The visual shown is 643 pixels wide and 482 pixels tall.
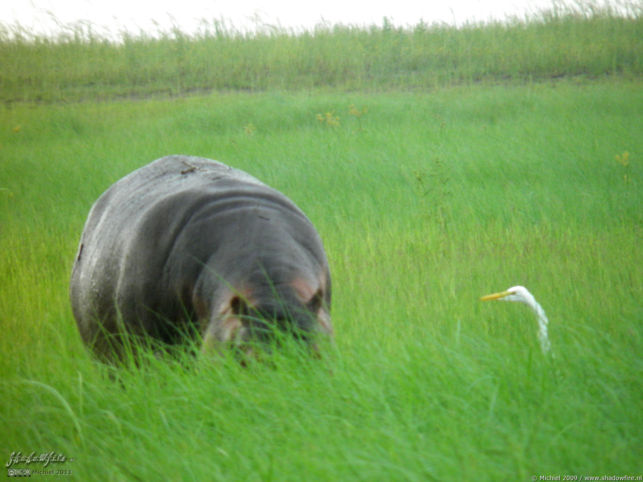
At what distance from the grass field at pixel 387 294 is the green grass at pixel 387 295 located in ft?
0.05

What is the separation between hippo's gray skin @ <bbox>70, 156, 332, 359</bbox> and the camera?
226 centimetres

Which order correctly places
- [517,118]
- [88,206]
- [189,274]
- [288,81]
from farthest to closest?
[288,81], [517,118], [88,206], [189,274]

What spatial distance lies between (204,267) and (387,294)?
6.31 feet

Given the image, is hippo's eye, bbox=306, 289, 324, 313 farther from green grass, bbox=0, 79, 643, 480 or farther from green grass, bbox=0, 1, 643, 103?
green grass, bbox=0, 1, 643, 103

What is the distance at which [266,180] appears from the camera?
7.24 m

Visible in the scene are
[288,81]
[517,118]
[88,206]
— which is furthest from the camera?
[288,81]

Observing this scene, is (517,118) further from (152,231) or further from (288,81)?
(152,231)

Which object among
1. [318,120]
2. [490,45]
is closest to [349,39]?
[490,45]

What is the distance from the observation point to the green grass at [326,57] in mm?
11391

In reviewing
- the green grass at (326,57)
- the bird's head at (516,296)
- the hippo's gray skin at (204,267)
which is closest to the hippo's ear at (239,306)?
the hippo's gray skin at (204,267)

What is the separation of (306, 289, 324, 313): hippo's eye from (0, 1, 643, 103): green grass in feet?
31.0

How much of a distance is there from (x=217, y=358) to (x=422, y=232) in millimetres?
3444

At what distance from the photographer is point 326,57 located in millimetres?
12102

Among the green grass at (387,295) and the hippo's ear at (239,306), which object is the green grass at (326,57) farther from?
the hippo's ear at (239,306)
